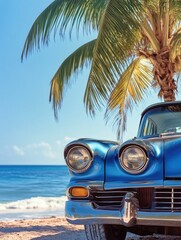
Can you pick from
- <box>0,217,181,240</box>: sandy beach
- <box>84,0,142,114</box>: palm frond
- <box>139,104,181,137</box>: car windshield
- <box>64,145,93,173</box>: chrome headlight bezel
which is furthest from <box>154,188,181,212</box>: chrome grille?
<box>84,0,142,114</box>: palm frond

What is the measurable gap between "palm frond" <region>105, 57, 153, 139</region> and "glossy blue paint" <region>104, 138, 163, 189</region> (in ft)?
19.5

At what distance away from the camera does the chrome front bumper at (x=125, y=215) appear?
3137 mm

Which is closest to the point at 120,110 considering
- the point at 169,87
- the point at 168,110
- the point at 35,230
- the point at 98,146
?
the point at 169,87

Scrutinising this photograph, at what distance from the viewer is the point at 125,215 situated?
3205mm

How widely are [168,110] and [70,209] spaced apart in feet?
5.31

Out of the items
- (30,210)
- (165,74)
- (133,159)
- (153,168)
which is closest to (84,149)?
(133,159)

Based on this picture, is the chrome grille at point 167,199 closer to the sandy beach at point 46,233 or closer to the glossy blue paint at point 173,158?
the glossy blue paint at point 173,158

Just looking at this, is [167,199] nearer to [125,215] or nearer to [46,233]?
[125,215]

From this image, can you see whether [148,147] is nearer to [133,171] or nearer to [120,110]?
[133,171]

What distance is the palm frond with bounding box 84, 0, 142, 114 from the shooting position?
634cm

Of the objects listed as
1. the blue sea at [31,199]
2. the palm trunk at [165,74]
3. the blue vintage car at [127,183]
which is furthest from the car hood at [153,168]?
the blue sea at [31,199]

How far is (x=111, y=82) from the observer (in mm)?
6488

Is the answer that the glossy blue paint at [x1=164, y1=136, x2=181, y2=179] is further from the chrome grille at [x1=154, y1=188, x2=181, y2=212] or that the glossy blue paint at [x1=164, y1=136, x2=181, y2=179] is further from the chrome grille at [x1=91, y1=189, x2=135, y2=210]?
the chrome grille at [x1=91, y1=189, x2=135, y2=210]

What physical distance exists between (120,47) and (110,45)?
321 millimetres
